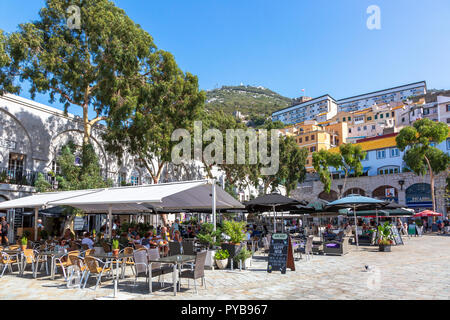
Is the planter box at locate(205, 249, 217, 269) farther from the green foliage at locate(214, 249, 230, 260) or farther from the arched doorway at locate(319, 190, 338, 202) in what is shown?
the arched doorway at locate(319, 190, 338, 202)

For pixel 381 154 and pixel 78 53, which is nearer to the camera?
pixel 78 53

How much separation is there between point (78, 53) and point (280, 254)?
16291 mm

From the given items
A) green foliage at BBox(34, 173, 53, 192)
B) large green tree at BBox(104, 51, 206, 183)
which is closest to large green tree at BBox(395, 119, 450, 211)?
large green tree at BBox(104, 51, 206, 183)

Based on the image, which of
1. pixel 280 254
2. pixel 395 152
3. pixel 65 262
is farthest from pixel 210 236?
pixel 395 152

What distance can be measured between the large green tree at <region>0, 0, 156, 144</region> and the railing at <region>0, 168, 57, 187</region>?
4377 millimetres

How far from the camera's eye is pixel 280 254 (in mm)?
10258

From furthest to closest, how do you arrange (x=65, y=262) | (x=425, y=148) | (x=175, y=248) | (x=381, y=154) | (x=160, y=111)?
(x=381, y=154) < (x=425, y=148) < (x=160, y=111) < (x=175, y=248) < (x=65, y=262)

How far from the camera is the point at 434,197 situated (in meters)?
43.4

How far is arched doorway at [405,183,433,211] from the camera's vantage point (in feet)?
147

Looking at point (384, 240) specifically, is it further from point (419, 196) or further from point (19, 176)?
point (419, 196)
